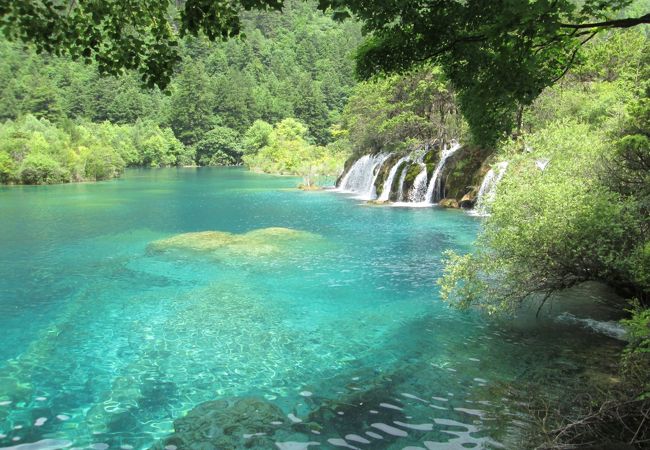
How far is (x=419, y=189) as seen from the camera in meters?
40.6

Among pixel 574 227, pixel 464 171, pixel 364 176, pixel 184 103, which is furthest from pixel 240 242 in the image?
pixel 184 103

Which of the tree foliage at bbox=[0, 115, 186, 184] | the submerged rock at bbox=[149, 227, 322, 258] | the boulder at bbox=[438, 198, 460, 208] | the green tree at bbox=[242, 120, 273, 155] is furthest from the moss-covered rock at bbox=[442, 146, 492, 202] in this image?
the green tree at bbox=[242, 120, 273, 155]

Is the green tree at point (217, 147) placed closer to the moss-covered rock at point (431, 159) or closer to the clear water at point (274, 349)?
the moss-covered rock at point (431, 159)

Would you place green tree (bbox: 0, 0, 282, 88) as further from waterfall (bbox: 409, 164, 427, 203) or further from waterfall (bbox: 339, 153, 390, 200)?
waterfall (bbox: 339, 153, 390, 200)

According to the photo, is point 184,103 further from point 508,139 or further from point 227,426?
point 227,426

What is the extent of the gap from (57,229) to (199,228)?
823 centimetres

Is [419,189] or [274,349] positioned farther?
[419,189]

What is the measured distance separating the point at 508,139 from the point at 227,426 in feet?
47.3

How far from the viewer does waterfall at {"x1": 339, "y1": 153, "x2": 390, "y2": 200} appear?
4845cm

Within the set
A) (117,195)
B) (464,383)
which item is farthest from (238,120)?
(464,383)

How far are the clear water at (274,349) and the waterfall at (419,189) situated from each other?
16.3m

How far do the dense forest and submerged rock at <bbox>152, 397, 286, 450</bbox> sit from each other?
433cm

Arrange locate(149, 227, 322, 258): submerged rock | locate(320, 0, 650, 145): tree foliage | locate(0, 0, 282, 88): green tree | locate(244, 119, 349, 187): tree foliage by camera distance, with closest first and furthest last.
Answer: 1. locate(0, 0, 282, 88): green tree
2. locate(320, 0, 650, 145): tree foliage
3. locate(149, 227, 322, 258): submerged rock
4. locate(244, 119, 349, 187): tree foliage

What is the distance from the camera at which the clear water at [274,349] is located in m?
8.52
